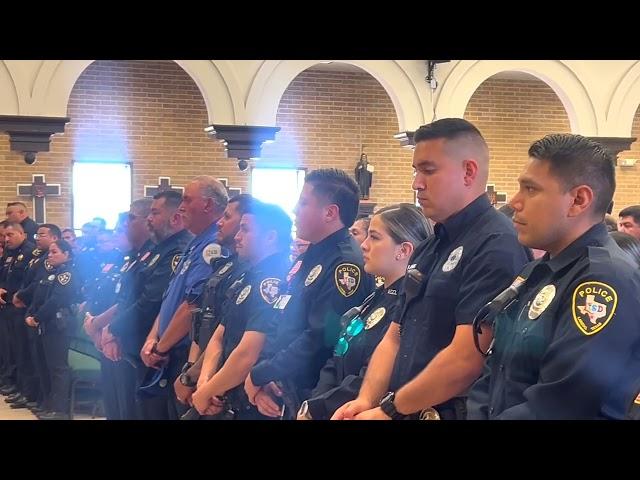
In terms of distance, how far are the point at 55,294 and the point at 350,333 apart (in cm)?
532

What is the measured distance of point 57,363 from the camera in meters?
7.79

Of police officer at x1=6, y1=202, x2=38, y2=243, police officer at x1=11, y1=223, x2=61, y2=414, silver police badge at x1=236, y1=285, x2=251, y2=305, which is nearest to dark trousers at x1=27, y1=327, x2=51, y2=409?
police officer at x1=11, y1=223, x2=61, y2=414

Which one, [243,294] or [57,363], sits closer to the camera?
[243,294]

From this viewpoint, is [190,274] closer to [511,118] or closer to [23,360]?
[23,360]

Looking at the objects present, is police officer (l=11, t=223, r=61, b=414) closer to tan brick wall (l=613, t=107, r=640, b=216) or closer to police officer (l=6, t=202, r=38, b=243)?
police officer (l=6, t=202, r=38, b=243)

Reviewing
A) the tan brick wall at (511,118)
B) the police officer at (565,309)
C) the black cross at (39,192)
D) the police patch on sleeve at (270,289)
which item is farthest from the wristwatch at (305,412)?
the tan brick wall at (511,118)

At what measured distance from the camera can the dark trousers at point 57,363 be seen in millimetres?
7637

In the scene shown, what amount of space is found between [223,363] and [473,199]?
169cm

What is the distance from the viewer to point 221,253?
457 centimetres

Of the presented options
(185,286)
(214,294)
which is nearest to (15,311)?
(185,286)

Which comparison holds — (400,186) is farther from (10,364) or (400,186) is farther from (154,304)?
(154,304)

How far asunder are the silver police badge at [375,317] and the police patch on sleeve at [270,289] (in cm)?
69

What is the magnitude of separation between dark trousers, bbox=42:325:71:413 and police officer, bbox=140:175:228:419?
3.09 metres
